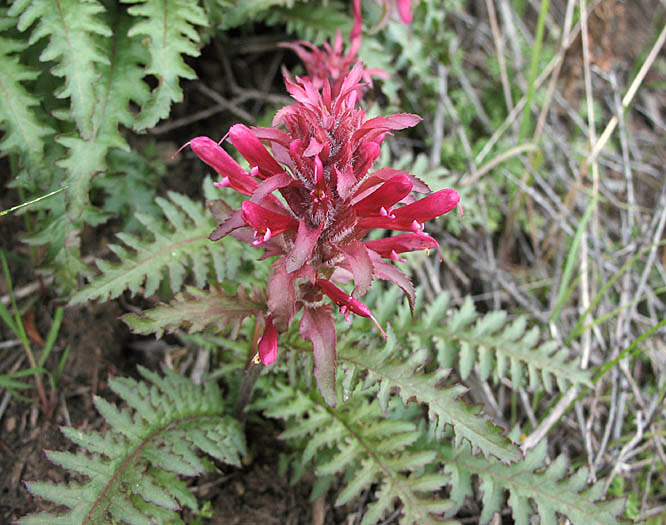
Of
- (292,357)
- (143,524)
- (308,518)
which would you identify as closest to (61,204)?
(292,357)

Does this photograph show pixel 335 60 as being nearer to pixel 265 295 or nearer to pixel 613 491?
pixel 265 295

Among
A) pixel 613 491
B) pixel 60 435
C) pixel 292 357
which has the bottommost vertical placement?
pixel 613 491

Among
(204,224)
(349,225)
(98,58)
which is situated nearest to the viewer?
(349,225)

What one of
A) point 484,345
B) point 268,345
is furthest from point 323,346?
point 484,345

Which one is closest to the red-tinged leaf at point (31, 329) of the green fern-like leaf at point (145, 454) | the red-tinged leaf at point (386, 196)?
the green fern-like leaf at point (145, 454)

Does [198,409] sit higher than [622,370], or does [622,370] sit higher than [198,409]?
[198,409]

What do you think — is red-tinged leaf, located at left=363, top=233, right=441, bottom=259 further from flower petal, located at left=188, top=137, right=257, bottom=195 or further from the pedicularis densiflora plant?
flower petal, located at left=188, top=137, right=257, bottom=195

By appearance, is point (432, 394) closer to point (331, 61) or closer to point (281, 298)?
point (281, 298)
